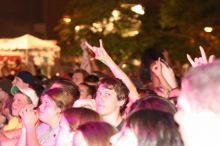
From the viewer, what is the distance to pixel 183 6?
72.0 feet

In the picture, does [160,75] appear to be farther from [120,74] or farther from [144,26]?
[144,26]

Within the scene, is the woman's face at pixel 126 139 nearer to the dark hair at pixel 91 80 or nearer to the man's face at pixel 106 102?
the man's face at pixel 106 102

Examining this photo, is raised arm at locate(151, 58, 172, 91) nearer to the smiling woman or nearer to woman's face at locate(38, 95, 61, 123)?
the smiling woman

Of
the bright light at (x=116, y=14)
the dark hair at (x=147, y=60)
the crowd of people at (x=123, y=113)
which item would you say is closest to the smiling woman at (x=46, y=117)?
the crowd of people at (x=123, y=113)

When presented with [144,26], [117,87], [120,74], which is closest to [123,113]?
[117,87]

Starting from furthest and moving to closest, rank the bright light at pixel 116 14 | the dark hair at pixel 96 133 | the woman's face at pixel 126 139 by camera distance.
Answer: the bright light at pixel 116 14 < the dark hair at pixel 96 133 < the woman's face at pixel 126 139

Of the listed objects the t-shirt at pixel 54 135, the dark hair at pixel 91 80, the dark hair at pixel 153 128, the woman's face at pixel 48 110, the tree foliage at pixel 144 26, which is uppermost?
the tree foliage at pixel 144 26

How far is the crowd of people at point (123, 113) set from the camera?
3.13 metres

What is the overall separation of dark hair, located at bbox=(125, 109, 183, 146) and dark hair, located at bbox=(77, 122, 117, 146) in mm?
502

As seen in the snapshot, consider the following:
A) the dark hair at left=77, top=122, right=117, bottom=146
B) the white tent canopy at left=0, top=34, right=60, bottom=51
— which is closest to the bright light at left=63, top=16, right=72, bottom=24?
the white tent canopy at left=0, top=34, right=60, bottom=51

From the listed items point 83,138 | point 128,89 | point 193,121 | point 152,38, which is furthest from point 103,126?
point 152,38

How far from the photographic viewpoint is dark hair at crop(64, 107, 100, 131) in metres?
5.23

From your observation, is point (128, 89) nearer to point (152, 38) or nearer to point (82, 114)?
point (82, 114)

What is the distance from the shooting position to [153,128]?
390 centimetres
